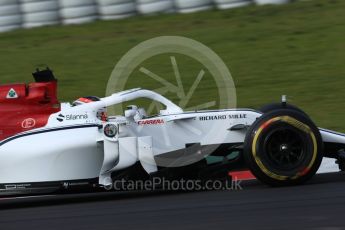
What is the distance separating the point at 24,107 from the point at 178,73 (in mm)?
5965

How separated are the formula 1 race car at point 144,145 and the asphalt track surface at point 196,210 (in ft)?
0.65

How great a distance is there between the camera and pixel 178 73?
41.3 feet

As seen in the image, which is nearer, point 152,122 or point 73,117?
point 152,122

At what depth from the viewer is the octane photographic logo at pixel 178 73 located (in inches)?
451

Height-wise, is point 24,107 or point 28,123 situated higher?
point 24,107

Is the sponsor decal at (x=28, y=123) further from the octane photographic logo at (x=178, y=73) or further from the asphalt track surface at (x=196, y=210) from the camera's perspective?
the octane photographic logo at (x=178, y=73)

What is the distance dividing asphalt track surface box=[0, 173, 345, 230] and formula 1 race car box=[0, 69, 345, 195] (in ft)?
0.65

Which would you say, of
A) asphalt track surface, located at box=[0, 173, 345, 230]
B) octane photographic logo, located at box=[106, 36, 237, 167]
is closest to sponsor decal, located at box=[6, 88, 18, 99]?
asphalt track surface, located at box=[0, 173, 345, 230]

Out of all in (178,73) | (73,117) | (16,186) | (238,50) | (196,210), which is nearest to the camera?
(196,210)

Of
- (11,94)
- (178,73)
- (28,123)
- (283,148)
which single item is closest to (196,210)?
(283,148)

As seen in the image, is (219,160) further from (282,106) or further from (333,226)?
(333,226)

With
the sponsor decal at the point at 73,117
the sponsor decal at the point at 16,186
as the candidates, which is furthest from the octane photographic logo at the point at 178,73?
the sponsor decal at the point at 16,186

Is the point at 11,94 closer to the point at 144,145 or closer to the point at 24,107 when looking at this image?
the point at 24,107

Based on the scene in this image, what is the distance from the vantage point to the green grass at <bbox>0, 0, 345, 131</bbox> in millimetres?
11617
